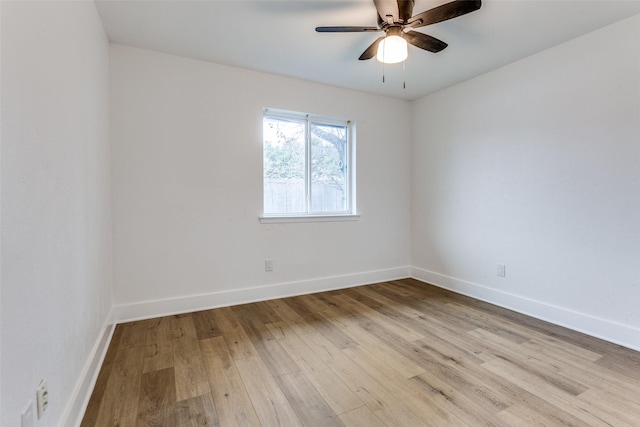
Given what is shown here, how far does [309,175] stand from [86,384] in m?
2.54

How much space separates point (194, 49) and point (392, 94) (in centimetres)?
231

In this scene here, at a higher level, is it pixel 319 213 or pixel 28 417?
pixel 319 213

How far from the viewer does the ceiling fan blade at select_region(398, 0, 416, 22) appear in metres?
1.80

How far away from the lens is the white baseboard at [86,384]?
1.33 m

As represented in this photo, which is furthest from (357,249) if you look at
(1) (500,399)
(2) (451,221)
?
(1) (500,399)

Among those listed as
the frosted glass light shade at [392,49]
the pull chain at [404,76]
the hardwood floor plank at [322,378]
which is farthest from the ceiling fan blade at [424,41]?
the hardwood floor plank at [322,378]

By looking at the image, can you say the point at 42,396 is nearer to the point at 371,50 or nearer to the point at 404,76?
the point at 371,50

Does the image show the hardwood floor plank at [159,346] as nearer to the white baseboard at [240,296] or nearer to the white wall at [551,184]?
the white baseboard at [240,296]

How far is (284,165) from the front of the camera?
10.8 feet

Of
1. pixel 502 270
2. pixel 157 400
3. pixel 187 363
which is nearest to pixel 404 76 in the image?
pixel 502 270

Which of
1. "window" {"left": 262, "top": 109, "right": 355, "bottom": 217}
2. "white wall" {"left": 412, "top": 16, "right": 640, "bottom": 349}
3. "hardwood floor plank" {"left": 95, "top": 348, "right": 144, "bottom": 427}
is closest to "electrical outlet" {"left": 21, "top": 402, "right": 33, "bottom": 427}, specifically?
"hardwood floor plank" {"left": 95, "top": 348, "right": 144, "bottom": 427}

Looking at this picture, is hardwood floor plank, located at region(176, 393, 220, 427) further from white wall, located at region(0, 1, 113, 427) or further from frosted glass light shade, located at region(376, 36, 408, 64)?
frosted glass light shade, located at region(376, 36, 408, 64)

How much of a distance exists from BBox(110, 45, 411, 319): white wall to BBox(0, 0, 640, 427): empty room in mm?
20

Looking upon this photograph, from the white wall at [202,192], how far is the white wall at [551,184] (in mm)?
1187
